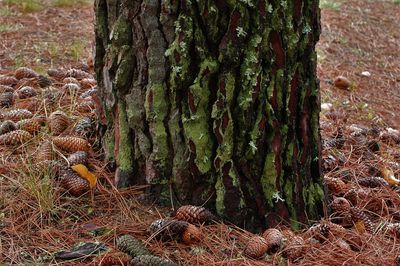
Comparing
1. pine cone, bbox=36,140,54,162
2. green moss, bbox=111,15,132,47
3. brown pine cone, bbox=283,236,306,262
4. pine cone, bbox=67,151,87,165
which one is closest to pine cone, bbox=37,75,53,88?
pine cone, bbox=36,140,54,162

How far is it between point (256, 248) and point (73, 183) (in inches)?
26.4

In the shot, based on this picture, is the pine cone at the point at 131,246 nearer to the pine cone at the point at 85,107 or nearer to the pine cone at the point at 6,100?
the pine cone at the point at 85,107

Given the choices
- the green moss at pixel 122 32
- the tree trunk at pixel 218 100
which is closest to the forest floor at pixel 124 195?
the tree trunk at pixel 218 100

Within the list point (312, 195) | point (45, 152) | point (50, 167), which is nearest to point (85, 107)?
point (45, 152)

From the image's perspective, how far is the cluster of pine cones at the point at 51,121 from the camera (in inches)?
84.5

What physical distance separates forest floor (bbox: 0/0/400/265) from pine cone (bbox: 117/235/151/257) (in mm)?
33

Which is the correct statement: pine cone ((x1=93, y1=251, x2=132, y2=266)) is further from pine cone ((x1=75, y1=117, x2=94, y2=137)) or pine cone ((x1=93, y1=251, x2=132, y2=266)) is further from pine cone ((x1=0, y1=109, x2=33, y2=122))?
pine cone ((x1=0, y1=109, x2=33, y2=122))

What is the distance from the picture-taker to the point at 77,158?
7.22 feet

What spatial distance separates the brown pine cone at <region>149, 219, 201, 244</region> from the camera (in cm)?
187

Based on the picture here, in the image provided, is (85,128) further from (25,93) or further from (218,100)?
(218,100)

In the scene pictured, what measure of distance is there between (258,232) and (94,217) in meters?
0.55

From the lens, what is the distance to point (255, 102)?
1.93 metres

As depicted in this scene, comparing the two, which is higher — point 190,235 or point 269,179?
point 269,179

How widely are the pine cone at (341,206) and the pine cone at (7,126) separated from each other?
1.31 metres
